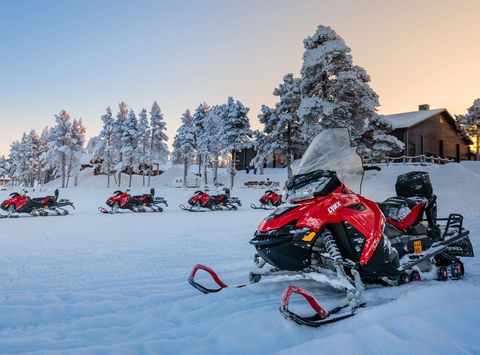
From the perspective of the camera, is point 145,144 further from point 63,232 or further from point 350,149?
point 350,149

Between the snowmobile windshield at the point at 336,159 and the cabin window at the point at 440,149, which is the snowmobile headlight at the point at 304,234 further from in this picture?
the cabin window at the point at 440,149

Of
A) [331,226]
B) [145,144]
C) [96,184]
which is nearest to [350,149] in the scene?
[331,226]

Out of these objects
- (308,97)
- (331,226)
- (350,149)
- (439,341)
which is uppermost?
(308,97)

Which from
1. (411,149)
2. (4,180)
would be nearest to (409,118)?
(411,149)

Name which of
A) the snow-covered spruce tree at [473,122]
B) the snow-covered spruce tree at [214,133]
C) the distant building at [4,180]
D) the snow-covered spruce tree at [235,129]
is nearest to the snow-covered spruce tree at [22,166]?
the distant building at [4,180]

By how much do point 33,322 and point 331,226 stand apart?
280 cm

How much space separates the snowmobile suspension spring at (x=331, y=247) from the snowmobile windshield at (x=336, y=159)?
64 centimetres

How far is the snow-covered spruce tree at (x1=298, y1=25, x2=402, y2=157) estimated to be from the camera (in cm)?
2006

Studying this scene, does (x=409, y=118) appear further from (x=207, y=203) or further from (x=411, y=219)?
(x=411, y=219)

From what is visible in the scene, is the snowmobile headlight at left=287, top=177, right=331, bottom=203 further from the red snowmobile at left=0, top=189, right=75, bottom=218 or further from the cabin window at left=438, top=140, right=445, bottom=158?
the cabin window at left=438, top=140, right=445, bottom=158

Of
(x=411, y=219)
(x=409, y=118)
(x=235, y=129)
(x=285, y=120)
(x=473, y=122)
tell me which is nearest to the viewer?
(x=411, y=219)

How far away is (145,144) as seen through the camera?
45.2 m

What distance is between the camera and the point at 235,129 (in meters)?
33.9

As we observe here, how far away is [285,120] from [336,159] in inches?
952
